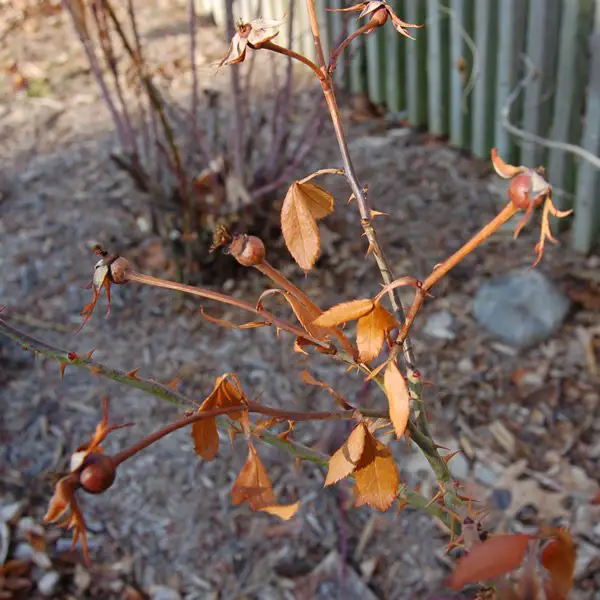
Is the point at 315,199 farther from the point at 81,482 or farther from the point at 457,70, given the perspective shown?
the point at 457,70

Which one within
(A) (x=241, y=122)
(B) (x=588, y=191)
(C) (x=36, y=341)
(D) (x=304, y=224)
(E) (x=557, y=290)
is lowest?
(E) (x=557, y=290)

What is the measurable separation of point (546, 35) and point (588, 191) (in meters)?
0.55

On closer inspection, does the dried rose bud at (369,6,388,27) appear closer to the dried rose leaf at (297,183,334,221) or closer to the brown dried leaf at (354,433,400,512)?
the dried rose leaf at (297,183,334,221)

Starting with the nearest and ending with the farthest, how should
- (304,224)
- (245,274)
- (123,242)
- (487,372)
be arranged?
(304,224), (487,372), (245,274), (123,242)

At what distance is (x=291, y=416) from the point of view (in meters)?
0.54

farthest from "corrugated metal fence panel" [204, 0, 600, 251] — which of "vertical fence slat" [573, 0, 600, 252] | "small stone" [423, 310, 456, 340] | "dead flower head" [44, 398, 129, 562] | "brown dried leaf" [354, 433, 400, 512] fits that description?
"dead flower head" [44, 398, 129, 562]

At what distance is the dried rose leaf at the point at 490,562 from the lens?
0.43 metres

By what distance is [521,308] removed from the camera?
2387mm

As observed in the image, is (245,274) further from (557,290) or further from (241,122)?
(557,290)

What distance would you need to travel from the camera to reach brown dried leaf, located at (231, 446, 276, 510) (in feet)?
1.88

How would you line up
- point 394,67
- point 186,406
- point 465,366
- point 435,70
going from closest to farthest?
point 186,406
point 465,366
point 435,70
point 394,67

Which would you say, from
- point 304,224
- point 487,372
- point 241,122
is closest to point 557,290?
point 487,372

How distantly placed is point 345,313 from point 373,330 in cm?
3

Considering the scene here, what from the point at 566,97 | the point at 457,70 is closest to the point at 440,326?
the point at 566,97
